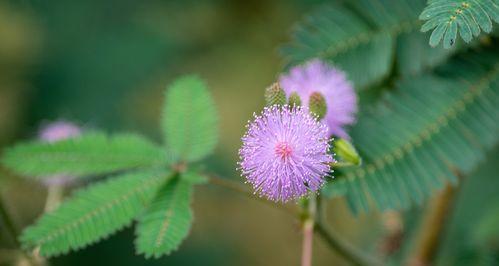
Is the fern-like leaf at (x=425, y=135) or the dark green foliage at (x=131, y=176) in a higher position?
the fern-like leaf at (x=425, y=135)

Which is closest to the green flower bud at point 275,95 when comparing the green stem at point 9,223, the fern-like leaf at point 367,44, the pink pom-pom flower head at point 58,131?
the fern-like leaf at point 367,44

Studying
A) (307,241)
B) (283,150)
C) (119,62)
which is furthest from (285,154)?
(119,62)

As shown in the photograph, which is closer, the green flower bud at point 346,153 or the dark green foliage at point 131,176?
the green flower bud at point 346,153

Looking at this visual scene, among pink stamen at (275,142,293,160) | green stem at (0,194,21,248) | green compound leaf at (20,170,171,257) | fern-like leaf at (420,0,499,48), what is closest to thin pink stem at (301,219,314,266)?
green compound leaf at (20,170,171,257)

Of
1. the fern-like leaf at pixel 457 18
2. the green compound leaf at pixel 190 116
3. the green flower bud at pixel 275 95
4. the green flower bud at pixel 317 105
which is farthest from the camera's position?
the green compound leaf at pixel 190 116

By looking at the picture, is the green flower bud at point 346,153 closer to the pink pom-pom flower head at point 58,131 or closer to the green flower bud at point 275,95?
the green flower bud at point 275,95

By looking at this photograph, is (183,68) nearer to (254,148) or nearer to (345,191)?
(345,191)

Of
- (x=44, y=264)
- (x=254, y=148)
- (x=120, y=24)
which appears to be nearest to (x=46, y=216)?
(x=44, y=264)
